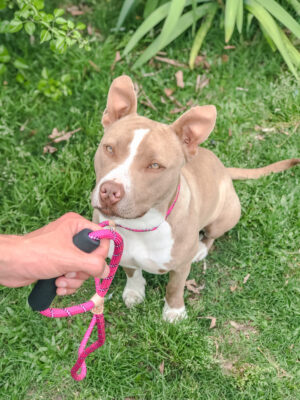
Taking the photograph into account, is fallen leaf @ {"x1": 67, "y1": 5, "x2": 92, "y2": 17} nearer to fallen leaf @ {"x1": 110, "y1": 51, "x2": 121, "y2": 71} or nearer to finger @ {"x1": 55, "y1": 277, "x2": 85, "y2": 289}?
fallen leaf @ {"x1": 110, "y1": 51, "x2": 121, "y2": 71}

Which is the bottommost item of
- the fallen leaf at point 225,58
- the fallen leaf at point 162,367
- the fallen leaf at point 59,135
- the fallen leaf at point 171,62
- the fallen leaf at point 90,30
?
the fallen leaf at point 162,367

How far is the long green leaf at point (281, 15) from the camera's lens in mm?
4406

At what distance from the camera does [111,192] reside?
215cm

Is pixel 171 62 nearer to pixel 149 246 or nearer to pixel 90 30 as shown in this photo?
pixel 90 30

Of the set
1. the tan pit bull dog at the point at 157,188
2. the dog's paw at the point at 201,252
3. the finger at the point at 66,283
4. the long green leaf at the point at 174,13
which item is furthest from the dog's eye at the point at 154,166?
the long green leaf at the point at 174,13

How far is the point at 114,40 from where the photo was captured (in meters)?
5.03

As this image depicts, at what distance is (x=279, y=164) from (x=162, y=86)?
5.51ft

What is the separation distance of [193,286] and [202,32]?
8.81ft

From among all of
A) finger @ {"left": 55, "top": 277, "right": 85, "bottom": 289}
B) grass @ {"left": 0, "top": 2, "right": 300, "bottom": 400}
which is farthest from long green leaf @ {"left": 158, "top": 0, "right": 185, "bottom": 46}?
finger @ {"left": 55, "top": 277, "right": 85, "bottom": 289}

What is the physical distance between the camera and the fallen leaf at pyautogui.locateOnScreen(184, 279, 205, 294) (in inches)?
144

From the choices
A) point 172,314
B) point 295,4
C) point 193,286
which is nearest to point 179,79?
point 295,4

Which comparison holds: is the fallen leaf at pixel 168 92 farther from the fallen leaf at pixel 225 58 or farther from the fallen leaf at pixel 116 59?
the fallen leaf at pixel 225 58

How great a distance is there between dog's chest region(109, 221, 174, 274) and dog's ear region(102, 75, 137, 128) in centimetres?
68

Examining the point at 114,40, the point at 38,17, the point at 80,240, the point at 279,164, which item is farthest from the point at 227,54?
the point at 80,240
